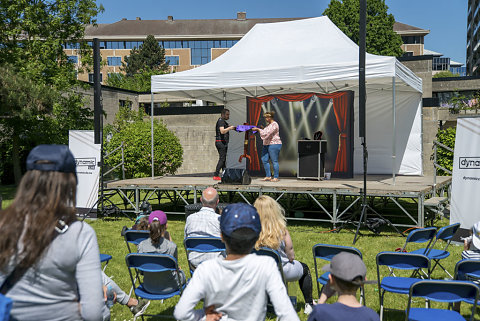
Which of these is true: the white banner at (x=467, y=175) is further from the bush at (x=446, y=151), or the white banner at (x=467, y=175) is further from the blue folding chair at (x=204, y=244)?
the bush at (x=446, y=151)

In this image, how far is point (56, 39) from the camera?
47.8 feet

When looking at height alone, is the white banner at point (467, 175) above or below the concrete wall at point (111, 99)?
below

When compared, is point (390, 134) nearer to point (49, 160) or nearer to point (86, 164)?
point (86, 164)

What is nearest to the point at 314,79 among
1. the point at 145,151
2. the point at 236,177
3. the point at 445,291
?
the point at 236,177

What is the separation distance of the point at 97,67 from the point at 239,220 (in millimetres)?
7177

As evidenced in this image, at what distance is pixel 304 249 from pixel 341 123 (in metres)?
5.42

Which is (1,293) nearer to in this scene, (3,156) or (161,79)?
(161,79)

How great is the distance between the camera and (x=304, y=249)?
22.6ft

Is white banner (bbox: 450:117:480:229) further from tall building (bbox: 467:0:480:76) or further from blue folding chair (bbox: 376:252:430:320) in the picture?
tall building (bbox: 467:0:480:76)

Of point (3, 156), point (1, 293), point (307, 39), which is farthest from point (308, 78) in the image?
point (3, 156)

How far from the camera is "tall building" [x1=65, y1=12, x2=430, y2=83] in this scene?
65.6 metres

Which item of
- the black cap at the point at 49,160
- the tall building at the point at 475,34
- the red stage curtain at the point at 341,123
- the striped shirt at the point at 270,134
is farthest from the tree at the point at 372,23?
the black cap at the point at 49,160

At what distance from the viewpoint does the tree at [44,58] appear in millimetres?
13657

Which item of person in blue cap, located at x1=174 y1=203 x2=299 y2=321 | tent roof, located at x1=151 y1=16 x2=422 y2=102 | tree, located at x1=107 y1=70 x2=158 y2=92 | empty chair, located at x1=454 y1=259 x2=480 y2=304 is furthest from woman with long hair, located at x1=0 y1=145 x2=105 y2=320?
tree, located at x1=107 y1=70 x2=158 y2=92
